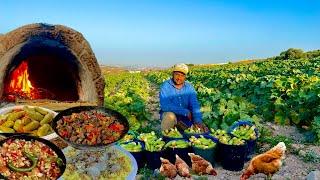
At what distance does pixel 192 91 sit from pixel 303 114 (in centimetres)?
403

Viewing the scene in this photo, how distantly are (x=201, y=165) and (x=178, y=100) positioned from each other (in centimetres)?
235

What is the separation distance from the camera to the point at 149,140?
8203 millimetres

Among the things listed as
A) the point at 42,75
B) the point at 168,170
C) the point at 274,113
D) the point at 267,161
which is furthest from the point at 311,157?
the point at 42,75

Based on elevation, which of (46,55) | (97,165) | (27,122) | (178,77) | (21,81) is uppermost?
(46,55)

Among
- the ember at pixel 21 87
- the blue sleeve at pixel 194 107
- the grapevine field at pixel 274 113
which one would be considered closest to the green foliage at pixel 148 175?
the grapevine field at pixel 274 113

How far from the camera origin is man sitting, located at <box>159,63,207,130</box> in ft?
31.1

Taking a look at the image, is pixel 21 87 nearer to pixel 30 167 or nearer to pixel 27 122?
pixel 27 122

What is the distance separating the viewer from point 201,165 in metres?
7.64

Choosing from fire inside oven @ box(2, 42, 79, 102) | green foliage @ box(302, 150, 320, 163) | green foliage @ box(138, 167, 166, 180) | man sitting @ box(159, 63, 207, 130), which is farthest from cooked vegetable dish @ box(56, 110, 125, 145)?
green foliage @ box(302, 150, 320, 163)

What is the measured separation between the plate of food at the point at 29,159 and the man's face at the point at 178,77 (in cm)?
503

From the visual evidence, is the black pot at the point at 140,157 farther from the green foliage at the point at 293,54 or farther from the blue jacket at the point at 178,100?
the green foliage at the point at 293,54

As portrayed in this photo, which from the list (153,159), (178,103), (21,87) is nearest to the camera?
(153,159)

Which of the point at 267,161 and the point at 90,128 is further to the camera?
the point at 267,161

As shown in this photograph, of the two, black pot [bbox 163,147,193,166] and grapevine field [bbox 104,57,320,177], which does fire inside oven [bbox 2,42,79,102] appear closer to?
grapevine field [bbox 104,57,320,177]
